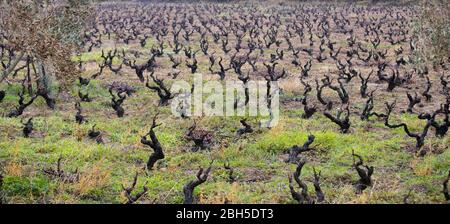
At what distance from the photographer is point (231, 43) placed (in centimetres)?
4409

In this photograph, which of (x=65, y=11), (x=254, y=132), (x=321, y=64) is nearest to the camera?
(x=254, y=132)

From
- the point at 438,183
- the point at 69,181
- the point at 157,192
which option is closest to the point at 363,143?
the point at 438,183

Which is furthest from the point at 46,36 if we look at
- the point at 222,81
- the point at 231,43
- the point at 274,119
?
the point at 231,43

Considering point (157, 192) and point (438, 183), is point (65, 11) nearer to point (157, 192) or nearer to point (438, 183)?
point (157, 192)

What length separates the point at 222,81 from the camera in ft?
90.6

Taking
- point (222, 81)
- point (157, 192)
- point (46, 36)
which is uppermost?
point (46, 36)

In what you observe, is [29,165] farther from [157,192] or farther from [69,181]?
[157,192]

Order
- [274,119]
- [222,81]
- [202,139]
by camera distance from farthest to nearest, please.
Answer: [222,81], [274,119], [202,139]

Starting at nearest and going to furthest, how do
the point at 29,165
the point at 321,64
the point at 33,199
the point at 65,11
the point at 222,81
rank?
the point at 33,199
the point at 29,165
the point at 65,11
the point at 222,81
the point at 321,64

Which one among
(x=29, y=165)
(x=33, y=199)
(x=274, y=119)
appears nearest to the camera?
(x=33, y=199)

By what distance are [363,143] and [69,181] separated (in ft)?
29.7

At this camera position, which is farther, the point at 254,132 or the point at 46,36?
the point at 254,132

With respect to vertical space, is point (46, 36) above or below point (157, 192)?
above

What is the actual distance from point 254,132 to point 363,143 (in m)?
3.74
